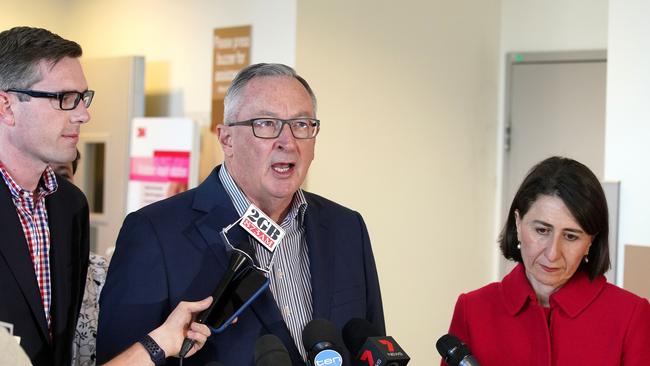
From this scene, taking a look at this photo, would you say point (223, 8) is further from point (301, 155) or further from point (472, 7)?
point (301, 155)

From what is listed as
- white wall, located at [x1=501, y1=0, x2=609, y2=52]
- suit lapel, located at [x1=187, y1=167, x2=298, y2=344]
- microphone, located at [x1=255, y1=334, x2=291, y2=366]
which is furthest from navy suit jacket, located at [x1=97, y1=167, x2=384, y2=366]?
white wall, located at [x1=501, y1=0, x2=609, y2=52]

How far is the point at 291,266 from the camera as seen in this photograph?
1.99m

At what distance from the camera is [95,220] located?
4941mm

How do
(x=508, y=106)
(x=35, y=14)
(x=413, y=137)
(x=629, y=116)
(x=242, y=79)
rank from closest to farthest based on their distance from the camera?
(x=242, y=79) → (x=629, y=116) → (x=413, y=137) → (x=35, y=14) → (x=508, y=106)

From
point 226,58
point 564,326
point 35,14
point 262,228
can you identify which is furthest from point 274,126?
point 35,14

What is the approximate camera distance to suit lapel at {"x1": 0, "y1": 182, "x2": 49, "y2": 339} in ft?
5.83

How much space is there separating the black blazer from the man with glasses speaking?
13cm

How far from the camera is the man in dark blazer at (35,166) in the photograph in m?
1.79

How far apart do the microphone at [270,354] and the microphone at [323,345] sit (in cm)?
5

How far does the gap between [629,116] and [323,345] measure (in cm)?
250

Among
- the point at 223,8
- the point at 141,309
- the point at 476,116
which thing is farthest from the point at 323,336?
the point at 476,116

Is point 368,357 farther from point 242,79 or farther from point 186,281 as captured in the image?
point 242,79

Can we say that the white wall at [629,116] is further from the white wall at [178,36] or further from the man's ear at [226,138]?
the man's ear at [226,138]

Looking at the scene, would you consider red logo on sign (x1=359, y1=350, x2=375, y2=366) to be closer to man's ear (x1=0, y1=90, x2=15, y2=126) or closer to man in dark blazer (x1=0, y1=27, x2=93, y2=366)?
man in dark blazer (x1=0, y1=27, x2=93, y2=366)
